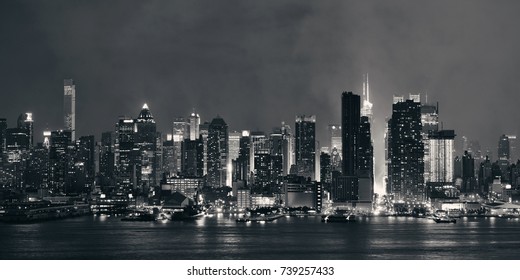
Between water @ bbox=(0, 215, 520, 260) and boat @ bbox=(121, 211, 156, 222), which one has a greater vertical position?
water @ bbox=(0, 215, 520, 260)

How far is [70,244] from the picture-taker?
4094cm

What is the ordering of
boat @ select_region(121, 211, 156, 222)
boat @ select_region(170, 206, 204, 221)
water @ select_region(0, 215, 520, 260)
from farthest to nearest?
boat @ select_region(170, 206, 204, 221) < boat @ select_region(121, 211, 156, 222) < water @ select_region(0, 215, 520, 260)

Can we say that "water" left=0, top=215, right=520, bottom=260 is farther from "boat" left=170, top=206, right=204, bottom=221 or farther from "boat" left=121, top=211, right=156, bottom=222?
"boat" left=170, top=206, right=204, bottom=221

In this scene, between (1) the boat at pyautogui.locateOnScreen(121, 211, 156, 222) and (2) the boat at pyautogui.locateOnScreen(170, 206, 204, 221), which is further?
(2) the boat at pyautogui.locateOnScreen(170, 206, 204, 221)

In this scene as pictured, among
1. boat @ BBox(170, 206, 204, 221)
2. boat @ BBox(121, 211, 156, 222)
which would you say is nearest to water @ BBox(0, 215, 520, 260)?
boat @ BBox(121, 211, 156, 222)

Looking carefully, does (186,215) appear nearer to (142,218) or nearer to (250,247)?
(142,218)

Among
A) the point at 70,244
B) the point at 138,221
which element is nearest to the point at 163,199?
the point at 138,221

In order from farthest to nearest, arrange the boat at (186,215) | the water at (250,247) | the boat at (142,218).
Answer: the boat at (186,215)
the boat at (142,218)
the water at (250,247)

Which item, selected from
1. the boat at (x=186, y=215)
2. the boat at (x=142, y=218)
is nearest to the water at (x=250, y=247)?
the boat at (x=142, y=218)

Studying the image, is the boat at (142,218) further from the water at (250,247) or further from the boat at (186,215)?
the water at (250,247)

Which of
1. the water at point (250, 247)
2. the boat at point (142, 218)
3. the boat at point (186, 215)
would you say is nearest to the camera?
the water at point (250, 247)

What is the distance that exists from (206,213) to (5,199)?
20.7 metres

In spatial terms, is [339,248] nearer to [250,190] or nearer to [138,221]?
[138,221]

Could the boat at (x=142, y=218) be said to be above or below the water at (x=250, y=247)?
below
